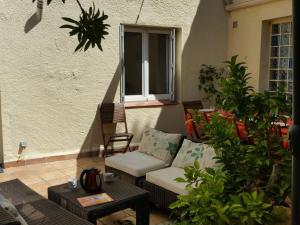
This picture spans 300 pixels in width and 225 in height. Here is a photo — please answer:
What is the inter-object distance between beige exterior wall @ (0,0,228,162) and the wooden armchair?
157 mm

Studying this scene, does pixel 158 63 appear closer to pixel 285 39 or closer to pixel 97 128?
pixel 97 128

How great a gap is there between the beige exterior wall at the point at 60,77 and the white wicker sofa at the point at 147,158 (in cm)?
196

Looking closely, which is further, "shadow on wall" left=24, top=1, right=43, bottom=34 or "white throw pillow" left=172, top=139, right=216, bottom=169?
"shadow on wall" left=24, top=1, right=43, bottom=34

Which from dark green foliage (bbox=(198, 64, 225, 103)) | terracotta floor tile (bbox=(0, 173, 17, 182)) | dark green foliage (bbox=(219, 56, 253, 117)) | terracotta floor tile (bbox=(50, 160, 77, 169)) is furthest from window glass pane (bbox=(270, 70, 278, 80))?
dark green foliage (bbox=(219, 56, 253, 117))

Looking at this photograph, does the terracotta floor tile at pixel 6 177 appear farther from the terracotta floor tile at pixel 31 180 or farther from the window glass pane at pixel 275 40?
the window glass pane at pixel 275 40

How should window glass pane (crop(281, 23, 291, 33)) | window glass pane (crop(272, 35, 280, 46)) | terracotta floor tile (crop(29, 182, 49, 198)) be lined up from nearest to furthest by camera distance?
terracotta floor tile (crop(29, 182, 49, 198))
window glass pane (crop(281, 23, 291, 33))
window glass pane (crop(272, 35, 280, 46))

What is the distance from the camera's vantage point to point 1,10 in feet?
16.8

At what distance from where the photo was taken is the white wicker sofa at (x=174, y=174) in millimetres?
3246

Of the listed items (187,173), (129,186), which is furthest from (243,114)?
(129,186)

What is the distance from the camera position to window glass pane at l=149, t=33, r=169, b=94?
693 centimetres

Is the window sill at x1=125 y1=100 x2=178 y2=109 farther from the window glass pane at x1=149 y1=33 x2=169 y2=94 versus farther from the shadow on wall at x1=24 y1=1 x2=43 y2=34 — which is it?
the shadow on wall at x1=24 y1=1 x2=43 y2=34

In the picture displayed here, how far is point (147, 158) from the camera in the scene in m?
4.11

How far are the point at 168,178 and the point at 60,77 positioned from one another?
10.4ft

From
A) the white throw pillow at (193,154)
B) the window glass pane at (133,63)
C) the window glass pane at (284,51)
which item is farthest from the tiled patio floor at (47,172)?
the window glass pane at (284,51)
